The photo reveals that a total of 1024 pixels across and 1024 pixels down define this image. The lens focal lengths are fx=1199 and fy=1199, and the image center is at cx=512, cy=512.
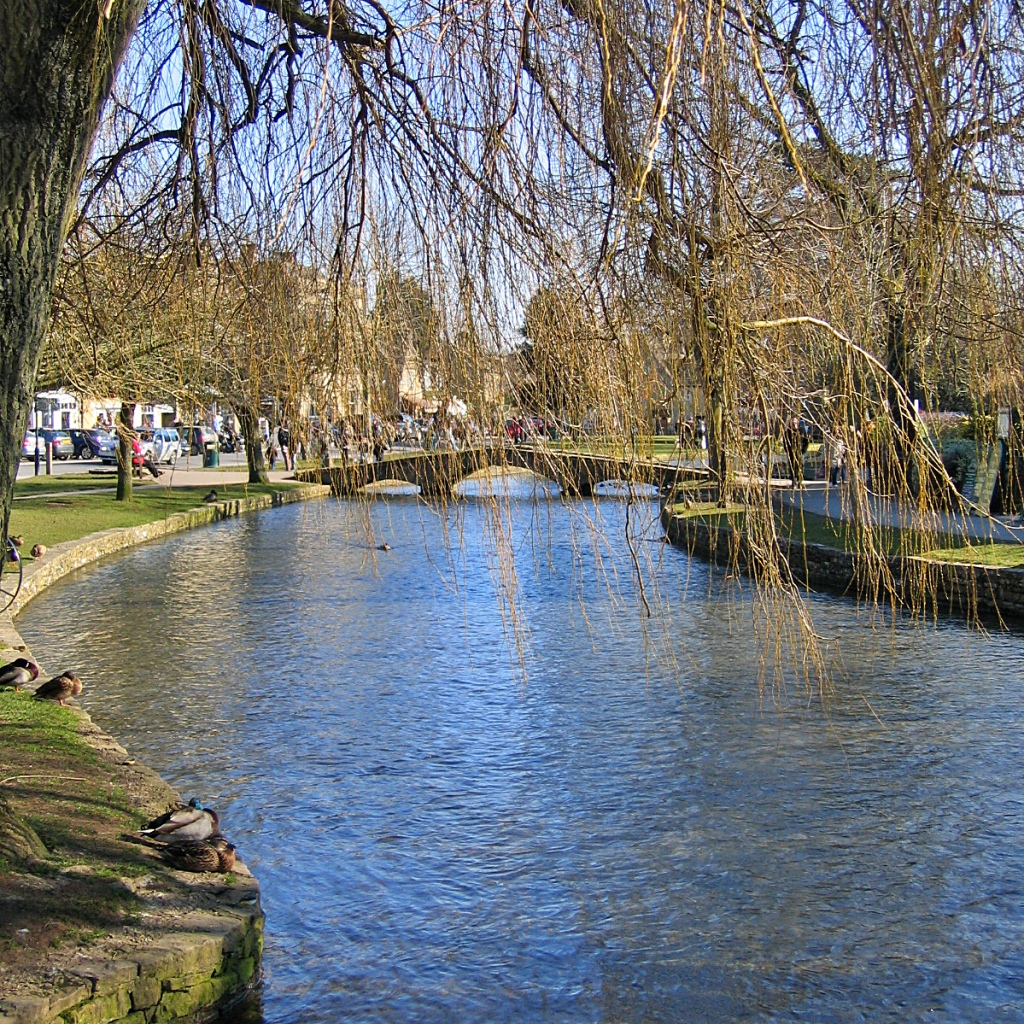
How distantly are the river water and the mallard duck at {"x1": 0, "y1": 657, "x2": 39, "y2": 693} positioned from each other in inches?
34.6

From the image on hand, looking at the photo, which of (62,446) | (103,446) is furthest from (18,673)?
(62,446)

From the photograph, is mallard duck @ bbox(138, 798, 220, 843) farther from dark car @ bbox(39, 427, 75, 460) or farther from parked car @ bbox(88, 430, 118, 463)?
dark car @ bbox(39, 427, 75, 460)

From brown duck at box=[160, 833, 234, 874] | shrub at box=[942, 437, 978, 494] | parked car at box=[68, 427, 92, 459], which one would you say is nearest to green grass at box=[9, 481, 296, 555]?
brown duck at box=[160, 833, 234, 874]

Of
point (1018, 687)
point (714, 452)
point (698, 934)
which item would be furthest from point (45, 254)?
point (1018, 687)

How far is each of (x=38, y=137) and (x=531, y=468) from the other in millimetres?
1944

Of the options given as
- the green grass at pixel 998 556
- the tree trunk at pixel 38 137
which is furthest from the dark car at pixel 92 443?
the tree trunk at pixel 38 137

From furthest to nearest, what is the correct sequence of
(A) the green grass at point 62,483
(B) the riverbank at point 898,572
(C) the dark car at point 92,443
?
(C) the dark car at point 92,443 → (A) the green grass at point 62,483 → (B) the riverbank at point 898,572

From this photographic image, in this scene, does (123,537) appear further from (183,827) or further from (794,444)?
(794,444)

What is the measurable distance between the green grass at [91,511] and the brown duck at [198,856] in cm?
1239

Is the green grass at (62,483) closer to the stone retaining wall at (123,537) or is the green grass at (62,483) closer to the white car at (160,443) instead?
the white car at (160,443)

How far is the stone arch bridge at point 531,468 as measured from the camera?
160 inches

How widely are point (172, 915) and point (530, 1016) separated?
64.0 inches

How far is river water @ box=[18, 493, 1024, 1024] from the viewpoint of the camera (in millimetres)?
5523

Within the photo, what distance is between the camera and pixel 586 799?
26.3 ft
